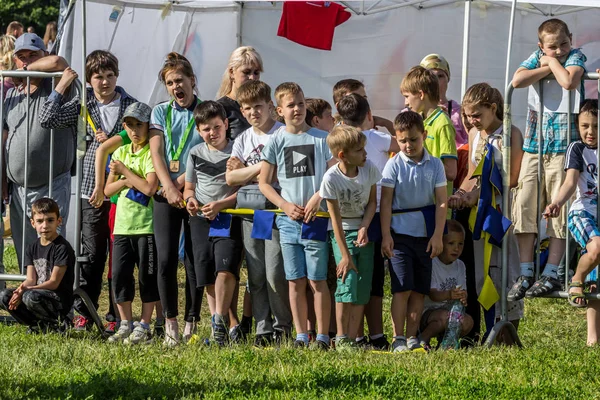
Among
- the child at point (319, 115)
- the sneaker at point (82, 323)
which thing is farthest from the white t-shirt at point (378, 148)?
the sneaker at point (82, 323)

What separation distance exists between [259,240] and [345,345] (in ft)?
3.49

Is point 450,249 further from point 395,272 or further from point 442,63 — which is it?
point 442,63

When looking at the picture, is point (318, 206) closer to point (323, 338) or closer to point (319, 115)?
point (323, 338)

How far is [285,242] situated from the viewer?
758cm

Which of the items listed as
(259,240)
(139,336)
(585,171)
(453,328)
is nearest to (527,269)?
(453,328)

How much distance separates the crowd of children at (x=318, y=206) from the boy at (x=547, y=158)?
0.01 metres

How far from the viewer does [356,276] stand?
742cm

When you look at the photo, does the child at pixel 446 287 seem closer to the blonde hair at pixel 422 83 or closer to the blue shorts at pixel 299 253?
the blue shorts at pixel 299 253

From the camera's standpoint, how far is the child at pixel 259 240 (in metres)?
7.76

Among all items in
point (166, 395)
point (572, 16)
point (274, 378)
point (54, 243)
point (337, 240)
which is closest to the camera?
point (166, 395)

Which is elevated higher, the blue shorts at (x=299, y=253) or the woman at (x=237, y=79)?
the woman at (x=237, y=79)

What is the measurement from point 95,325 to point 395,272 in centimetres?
283

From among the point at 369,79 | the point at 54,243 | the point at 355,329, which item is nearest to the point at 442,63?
the point at 355,329

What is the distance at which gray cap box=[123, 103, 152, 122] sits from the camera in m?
8.16
